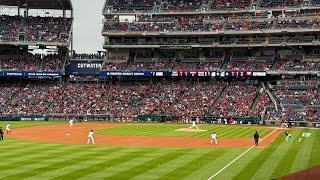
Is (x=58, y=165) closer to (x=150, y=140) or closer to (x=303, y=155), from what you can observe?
(x=303, y=155)

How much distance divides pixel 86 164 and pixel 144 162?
158 inches

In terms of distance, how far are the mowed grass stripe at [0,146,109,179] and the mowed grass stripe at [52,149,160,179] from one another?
9.08 ft

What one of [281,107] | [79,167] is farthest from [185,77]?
[79,167]

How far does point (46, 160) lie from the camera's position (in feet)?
121

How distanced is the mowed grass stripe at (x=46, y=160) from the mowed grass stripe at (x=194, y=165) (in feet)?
27.3

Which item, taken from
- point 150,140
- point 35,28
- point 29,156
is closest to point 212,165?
point 29,156

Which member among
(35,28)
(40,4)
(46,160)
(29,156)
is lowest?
(46,160)

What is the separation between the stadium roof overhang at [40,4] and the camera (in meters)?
106

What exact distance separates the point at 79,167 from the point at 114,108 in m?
61.8

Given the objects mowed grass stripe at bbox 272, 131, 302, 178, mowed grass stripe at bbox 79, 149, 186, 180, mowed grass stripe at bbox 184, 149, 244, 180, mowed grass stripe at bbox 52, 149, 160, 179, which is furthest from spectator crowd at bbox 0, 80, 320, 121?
mowed grass stripe at bbox 52, 149, 160, 179

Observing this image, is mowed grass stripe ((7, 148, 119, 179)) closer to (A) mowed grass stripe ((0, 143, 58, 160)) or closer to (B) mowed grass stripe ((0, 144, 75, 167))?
(B) mowed grass stripe ((0, 144, 75, 167))

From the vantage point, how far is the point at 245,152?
42750 mm

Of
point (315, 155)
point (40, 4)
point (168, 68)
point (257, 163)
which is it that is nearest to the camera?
point (257, 163)

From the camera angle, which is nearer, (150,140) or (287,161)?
(287,161)
